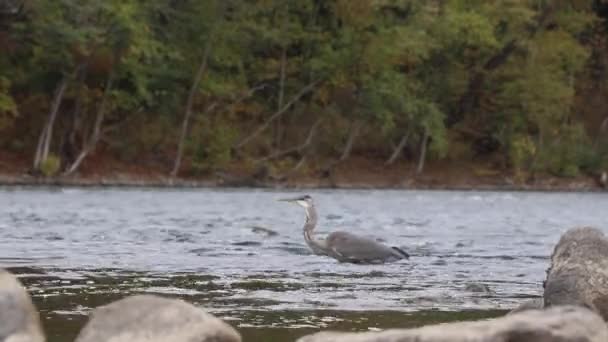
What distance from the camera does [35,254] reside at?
1867cm

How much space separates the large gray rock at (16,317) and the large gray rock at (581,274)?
4244 millimetres

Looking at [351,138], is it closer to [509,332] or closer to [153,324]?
[153,324]

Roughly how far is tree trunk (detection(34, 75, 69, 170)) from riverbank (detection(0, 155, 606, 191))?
0.70 metres

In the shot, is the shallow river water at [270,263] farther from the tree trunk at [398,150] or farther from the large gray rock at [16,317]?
the tree trunk at [398,150]

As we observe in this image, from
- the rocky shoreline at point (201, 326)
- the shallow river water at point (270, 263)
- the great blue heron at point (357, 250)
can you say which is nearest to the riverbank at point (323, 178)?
the shallow river water at point (270, 263)

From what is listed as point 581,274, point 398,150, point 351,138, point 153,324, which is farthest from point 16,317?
point 398,150

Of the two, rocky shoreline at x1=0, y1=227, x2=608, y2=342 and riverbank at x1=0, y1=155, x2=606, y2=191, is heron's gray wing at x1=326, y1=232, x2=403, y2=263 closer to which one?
rocky shoreline at x1=0, y1=227, x2=608, y2=342

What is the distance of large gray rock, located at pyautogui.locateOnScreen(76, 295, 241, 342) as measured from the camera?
8375mm

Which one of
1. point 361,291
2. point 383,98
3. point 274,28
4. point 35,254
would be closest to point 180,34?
point 274,28

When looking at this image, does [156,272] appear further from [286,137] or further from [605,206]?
[286,137]

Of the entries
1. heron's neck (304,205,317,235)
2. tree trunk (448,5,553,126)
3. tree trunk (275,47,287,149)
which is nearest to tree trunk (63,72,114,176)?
tree trunk (275,47,287,149)

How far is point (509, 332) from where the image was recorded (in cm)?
825

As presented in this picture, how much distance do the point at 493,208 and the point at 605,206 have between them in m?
6.70

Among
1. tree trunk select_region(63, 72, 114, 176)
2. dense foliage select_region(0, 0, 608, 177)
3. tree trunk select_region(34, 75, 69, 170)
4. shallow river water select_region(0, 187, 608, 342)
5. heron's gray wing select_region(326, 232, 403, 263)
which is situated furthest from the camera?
dense foliage select_region(0, 0, 608, 177)
